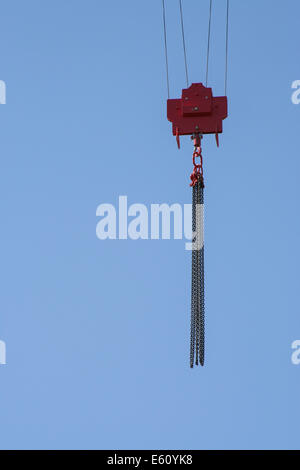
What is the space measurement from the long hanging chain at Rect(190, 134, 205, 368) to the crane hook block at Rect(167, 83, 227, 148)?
493mm

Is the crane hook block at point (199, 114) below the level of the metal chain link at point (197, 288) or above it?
above

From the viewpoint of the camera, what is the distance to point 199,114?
9.97 m

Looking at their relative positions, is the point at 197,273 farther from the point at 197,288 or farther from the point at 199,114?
the point at 199,114

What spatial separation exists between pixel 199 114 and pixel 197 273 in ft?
5.72

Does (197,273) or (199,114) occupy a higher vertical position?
(199,114)

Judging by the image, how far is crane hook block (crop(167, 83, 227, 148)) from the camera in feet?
32.6

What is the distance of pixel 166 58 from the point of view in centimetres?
1098

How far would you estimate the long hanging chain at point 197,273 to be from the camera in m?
9.41

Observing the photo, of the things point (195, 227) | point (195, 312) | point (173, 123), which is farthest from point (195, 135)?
point (195, 312)

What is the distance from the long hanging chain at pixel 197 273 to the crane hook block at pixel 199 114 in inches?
19.4

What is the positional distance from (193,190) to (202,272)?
86 cm

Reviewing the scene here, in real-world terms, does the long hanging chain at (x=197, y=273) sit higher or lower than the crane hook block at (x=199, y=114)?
lower

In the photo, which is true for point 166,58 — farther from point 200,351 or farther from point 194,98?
point 200,351

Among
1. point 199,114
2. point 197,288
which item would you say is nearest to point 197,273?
point 197,288
